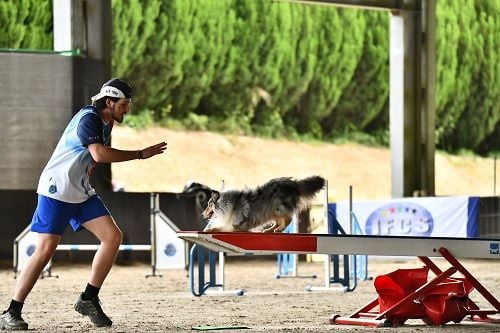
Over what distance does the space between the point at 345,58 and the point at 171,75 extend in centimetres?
526

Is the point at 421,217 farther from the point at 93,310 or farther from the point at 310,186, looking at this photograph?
the point at 93,310

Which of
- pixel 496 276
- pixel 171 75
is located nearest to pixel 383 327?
pixel 496 276

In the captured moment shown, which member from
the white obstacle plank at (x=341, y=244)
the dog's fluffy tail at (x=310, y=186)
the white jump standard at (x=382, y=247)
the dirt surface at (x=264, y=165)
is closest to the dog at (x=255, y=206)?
the dog's fluffy tail at (x=310, y=186)

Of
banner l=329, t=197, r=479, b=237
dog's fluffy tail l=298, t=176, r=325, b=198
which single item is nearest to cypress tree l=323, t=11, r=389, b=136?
banner l=329, t=197, r=479, b=237

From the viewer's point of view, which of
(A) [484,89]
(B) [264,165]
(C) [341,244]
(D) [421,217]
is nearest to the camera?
(C) [341,244]

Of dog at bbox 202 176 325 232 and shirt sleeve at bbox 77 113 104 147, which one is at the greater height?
shirt sleeve at bbox 77 113 104 147

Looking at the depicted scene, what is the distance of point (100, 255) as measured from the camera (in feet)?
20.2

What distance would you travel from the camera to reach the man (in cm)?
604

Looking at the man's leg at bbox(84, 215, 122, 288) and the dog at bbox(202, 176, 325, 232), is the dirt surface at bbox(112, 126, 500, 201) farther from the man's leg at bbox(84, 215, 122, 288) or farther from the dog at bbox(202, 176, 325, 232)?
the man's leg at bbox(84, 215, 122, 288)

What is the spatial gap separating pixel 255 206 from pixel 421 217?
758 centimetres

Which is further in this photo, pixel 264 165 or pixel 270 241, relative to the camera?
pixel 264 165

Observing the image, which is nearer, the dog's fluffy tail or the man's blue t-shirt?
the man's blue t-shirt

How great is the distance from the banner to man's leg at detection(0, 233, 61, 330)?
360 inches

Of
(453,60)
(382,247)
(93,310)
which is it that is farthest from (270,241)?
(453,60)
